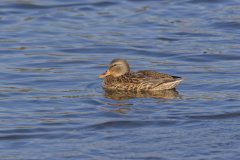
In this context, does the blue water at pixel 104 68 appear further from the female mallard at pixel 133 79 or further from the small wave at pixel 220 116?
the female mallard at pixel 133 79

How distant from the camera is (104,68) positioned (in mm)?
16969

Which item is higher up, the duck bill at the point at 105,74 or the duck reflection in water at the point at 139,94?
the duck bill at the point at 105,74

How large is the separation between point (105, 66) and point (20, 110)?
381 cm

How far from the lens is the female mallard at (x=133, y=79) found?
15141 mm

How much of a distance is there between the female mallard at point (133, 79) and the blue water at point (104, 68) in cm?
23

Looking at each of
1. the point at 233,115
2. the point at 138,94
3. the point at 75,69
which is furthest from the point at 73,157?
the point at 75,69

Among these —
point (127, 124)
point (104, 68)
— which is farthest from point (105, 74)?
point (127, 124)

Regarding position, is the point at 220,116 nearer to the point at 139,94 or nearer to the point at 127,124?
the point at 127,124

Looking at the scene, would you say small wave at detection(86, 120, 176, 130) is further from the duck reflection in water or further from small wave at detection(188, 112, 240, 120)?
the duck reflection in water

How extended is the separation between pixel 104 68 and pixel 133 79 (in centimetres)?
155

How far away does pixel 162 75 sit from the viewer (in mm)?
15258

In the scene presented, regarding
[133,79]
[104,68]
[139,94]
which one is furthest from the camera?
[104,68]

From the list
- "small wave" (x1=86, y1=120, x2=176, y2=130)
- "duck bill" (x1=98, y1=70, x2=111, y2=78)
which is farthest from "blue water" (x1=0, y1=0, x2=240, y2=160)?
"duck bill" (x1=98, y1=70, x2=111, y2=78)

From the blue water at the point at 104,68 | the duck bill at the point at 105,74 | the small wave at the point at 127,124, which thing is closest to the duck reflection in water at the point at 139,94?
the blue water at the point at 104,68
